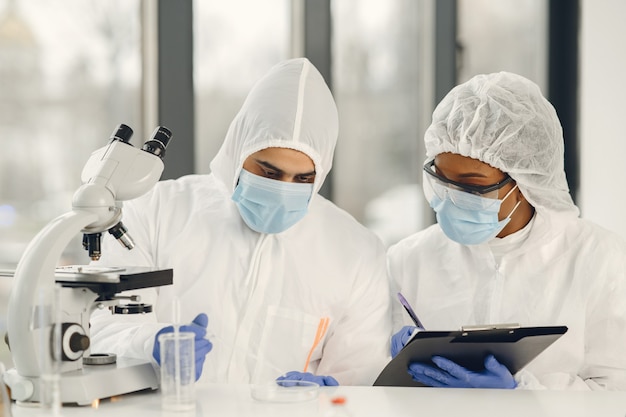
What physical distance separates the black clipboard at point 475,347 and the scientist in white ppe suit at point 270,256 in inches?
10.0

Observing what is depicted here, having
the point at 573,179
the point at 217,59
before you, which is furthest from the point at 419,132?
the point at 217,59

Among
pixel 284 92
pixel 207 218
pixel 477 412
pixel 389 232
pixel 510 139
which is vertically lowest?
pixel 389 232

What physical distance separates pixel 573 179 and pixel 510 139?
197cm

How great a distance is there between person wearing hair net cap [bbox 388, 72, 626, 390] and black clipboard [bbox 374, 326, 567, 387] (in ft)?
0.62

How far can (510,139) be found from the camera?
6.76 feet

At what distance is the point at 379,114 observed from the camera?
152 inches

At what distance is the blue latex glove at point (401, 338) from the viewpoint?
1.95 meters

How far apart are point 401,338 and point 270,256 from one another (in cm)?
40

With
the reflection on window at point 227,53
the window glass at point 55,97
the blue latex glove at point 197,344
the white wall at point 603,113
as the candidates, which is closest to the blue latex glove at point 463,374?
the blue latex glove at point 197,344

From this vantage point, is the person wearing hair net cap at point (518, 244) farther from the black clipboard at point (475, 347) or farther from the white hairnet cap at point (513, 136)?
the black clipboard at point (475, 347)

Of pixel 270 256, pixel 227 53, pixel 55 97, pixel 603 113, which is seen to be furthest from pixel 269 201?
pixel 603 113

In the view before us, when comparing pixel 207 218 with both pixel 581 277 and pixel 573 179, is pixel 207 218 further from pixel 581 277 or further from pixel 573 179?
pixel 573 179

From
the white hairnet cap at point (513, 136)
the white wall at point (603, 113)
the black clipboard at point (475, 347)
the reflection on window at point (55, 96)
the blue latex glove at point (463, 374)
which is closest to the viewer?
the black clipboard at point (475, 347)

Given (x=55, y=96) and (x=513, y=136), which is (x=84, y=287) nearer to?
(x=513, y=136)
